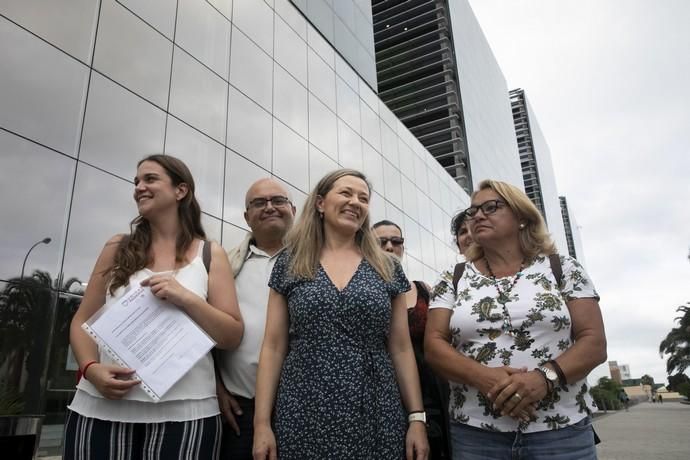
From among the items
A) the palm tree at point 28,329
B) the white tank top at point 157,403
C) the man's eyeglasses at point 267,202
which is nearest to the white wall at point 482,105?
the palm tree at point 28,329

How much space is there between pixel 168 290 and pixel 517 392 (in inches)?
56.7

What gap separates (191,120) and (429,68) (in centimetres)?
3135

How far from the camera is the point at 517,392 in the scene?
1.87 meters

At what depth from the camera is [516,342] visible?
2.06 meters

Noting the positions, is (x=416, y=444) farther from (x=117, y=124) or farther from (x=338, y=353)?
(x=117, y=124)

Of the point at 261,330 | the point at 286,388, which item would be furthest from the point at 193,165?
the point at 286,388

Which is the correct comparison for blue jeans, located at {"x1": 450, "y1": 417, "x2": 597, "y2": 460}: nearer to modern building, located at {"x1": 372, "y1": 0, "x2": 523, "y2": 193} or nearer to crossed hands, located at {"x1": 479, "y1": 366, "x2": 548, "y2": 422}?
crossed hands, located at {"x1": 479, "y1": 366, "x2": 548, "y2": 422}

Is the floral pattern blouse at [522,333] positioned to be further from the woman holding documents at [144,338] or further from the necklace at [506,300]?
the woman holding documents at [144,338]

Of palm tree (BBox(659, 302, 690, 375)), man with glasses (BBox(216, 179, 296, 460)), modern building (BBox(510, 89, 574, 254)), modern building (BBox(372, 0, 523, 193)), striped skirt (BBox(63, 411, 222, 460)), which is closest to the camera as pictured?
striped skirt (BBox(63, 411, 222, 460))

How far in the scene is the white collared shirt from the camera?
216cm

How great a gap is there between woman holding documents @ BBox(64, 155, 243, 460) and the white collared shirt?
17cm

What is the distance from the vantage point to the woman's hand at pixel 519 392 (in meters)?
1.86

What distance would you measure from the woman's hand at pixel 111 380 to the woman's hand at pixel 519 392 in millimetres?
1401

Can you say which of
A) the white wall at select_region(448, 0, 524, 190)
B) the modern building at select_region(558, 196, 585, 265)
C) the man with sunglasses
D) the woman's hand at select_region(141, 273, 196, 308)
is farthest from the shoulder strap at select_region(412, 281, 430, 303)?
the modern building at select_region(558, 196, 585, 265)
